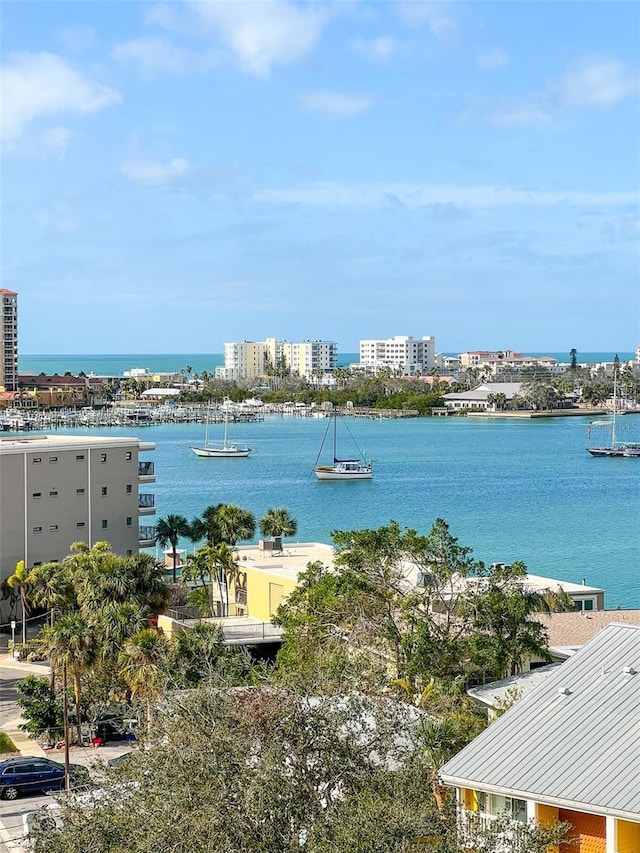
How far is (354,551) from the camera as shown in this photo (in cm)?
2480

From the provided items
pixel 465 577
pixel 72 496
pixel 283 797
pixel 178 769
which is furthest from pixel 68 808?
pixel 72 496

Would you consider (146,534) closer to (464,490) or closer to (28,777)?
(28,777)

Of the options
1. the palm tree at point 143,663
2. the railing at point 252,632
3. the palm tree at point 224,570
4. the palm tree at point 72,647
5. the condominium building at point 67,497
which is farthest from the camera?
the condominium building at point 67,497

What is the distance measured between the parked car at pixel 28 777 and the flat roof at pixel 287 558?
10.4 metres

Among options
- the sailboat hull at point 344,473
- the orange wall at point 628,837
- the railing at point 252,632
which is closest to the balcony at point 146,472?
the railing at point 252,632

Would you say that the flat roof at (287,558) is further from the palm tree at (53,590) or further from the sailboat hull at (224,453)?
the sailboat hull at (224,453)

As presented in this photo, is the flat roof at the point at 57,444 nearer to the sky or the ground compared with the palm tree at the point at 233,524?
nearer to the sky

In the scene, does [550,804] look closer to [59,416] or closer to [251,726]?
[251,726]

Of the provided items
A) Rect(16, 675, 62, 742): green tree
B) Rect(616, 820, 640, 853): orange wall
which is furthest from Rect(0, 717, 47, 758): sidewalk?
Rect(616, 820, 640, 853): orange wall

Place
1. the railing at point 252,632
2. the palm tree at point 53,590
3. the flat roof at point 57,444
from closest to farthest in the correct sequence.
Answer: the railing at point 252,632, the palm tree at point 53,590, the flat roof at point 57,444

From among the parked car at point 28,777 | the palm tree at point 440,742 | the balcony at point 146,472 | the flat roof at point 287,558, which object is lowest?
the parked car at point 28,777

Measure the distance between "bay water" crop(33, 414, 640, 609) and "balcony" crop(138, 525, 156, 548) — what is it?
60.1 feet

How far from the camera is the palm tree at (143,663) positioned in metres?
24.4

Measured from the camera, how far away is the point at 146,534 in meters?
45.7
